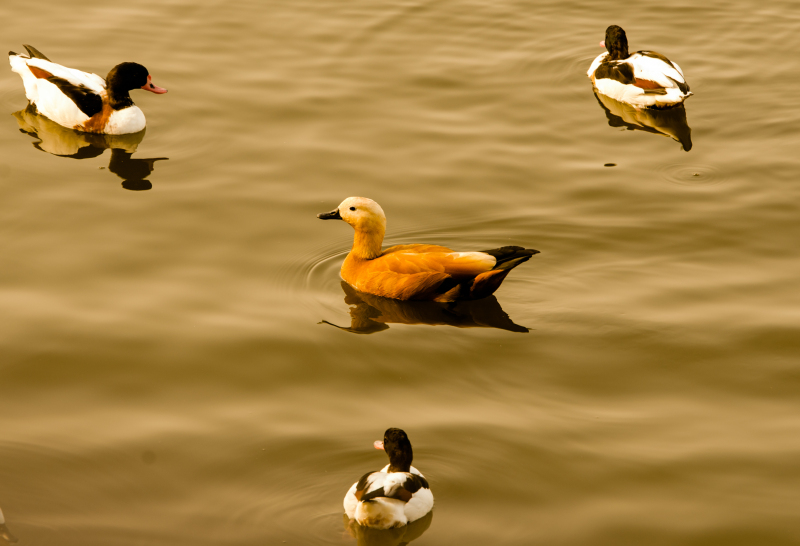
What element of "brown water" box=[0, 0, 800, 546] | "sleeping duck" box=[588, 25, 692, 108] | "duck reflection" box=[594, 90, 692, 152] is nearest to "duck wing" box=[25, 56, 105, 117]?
"brown water" box=[0, 0, 800, 546]

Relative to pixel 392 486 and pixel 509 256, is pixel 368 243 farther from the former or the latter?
pixel 392 486

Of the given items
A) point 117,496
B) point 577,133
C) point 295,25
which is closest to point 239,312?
point 117,496

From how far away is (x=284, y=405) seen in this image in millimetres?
7508

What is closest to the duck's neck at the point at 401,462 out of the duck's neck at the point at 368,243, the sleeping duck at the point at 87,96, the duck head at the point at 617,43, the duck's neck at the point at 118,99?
the duck's neck at the point at 368,243

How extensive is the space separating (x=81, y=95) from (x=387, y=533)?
7960 mm

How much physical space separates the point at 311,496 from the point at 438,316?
2.76 meters

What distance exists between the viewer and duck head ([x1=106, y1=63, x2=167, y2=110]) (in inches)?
474

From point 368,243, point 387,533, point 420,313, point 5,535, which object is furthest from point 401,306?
point 5,535

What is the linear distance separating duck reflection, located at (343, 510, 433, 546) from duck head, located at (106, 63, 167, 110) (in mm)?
7523

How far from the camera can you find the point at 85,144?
12094mm

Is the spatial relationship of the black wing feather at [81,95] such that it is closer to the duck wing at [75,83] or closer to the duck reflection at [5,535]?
the duck wing at [75,83]

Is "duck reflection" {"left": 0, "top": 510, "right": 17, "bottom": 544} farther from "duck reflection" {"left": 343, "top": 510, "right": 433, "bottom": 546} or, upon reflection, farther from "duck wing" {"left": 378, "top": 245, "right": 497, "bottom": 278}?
"duck wing" {"left": 378, "top": 245, "right": 497, "bottom": 278}

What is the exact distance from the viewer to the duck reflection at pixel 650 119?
12405mm

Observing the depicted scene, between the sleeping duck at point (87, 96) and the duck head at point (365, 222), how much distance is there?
13.7 ft
